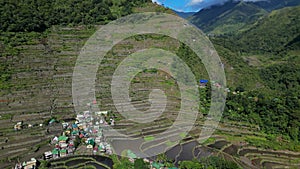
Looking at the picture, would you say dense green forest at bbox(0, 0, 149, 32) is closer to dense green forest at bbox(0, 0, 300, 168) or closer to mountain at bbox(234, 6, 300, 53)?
dense green forest at bbox(0, 0, 300, 168)

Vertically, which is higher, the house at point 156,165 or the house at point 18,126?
the house at point 18,126

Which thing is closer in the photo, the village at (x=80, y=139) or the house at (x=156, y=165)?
the house at (x=156, y=165)

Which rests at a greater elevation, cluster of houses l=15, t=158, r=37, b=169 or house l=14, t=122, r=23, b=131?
house l=14, t=122, r=23, b=131

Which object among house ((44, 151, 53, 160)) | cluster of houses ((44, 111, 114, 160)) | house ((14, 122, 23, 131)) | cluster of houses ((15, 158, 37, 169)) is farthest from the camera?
house ((14, 122, 23, 131))

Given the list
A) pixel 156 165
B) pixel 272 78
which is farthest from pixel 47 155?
pixel 272 78

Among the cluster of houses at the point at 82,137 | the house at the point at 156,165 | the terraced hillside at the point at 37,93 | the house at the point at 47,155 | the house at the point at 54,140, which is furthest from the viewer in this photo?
the house at the point at 54,140

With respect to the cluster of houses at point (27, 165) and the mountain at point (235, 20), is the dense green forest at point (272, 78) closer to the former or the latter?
the cluster of houses at point (27, 165)

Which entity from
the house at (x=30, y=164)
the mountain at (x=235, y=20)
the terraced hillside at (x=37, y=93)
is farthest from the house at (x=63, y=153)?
the mountain at (x=235, y=20)

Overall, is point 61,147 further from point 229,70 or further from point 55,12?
point 229,70

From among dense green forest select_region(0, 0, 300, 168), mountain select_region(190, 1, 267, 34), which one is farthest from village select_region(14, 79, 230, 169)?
mountain select_region(190, 1, 267, 34)

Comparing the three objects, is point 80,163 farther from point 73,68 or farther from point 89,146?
point 73,68

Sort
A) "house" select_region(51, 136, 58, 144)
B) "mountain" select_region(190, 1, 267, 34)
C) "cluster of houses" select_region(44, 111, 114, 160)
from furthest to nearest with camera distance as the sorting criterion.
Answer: "mountain" select_region(190, 1, 267, 34)
"house" select_region(51, 136, 58, 144)
"cluster of houses" select_region(44, 111, 114, 160)
